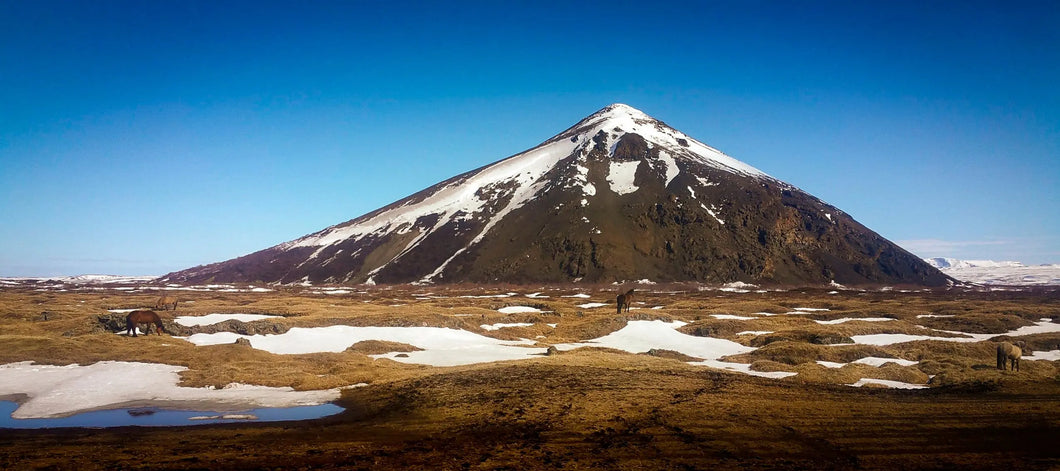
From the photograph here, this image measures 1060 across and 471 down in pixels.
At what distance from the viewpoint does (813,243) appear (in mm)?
195875

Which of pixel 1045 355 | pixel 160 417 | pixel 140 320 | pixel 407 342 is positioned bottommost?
pixel 1045 355

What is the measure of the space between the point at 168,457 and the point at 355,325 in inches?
1360

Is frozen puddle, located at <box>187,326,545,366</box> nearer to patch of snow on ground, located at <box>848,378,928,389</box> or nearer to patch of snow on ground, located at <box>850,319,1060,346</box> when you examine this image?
patch of snow on ground, located at <box>848,378,928,389</box>

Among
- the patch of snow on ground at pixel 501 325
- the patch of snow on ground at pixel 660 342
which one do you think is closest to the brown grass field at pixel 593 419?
the patch of snow on ground at pixel 660 342

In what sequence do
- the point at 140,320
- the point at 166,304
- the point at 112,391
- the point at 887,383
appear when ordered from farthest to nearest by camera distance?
1. the point at 166,304
2. the point at 140,320
3. the point at 887,383
4. the point at 112,391

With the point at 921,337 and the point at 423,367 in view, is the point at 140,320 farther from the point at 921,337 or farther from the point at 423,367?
the point at 921,337

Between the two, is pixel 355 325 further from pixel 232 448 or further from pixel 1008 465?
pixel 1008 465

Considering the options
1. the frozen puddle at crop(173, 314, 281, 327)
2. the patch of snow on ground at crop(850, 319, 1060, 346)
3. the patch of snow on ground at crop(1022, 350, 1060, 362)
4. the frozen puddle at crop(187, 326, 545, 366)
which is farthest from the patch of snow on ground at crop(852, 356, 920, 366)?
the frozen puddle at crop(173, 314, 281, 327)

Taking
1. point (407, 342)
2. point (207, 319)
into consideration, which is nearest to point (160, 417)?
point (407, 342)

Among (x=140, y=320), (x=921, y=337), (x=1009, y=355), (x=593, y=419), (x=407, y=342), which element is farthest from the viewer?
(x=921, y=337)

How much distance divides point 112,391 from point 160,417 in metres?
6.72

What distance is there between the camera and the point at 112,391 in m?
25.7

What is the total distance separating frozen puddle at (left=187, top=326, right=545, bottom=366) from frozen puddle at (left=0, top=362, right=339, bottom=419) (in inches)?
393

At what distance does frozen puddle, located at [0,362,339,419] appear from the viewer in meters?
23.3
